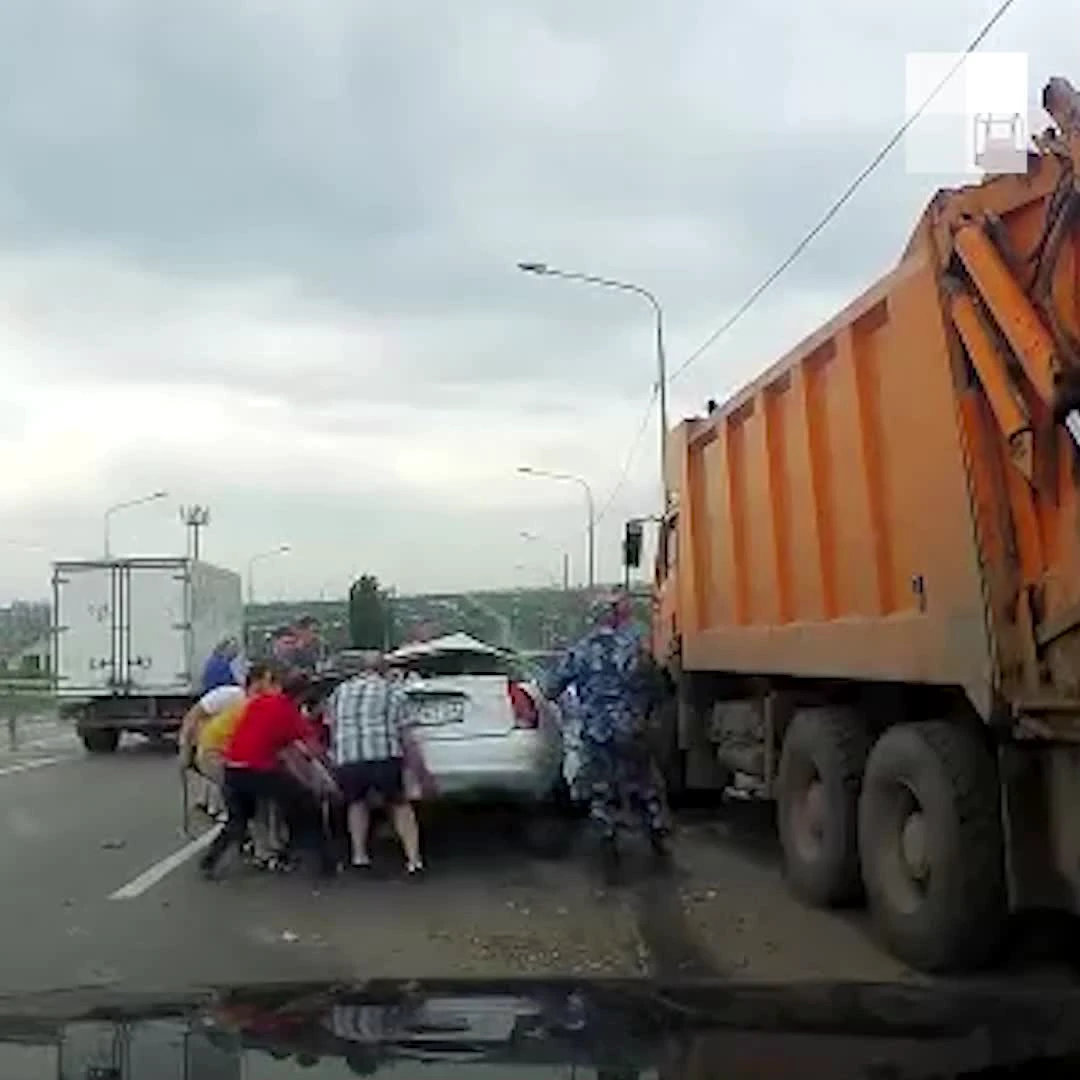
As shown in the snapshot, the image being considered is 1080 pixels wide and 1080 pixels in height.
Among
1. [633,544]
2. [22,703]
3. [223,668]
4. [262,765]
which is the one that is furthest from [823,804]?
[22,703]

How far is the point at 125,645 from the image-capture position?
94.6 ft

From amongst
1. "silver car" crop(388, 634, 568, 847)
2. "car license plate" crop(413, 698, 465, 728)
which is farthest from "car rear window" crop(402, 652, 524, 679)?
"car license plate" crop(413, 698, 465, 728)

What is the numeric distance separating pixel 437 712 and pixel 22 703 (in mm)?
27090

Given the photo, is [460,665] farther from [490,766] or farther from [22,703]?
[22,703]

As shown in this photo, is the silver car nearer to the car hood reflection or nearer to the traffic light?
the traffic light

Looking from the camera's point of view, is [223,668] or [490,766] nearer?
[490,766]

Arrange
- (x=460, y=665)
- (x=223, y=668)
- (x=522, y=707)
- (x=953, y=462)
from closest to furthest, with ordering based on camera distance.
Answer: (x=953, y=462) → (x=522, y=707) → (x=460, y=665) → (x=223, y=668)

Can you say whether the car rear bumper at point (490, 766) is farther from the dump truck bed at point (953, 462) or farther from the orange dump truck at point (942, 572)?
the dump truck bed at point (953, 462)

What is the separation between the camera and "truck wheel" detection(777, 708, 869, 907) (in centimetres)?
986

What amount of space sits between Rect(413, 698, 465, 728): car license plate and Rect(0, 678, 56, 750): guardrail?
58.6ft

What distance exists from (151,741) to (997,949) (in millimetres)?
24437

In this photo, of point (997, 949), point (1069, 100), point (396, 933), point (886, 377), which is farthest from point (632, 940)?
point (1069, 100)

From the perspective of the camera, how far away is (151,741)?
3105cm

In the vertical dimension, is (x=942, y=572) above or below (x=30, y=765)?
above
